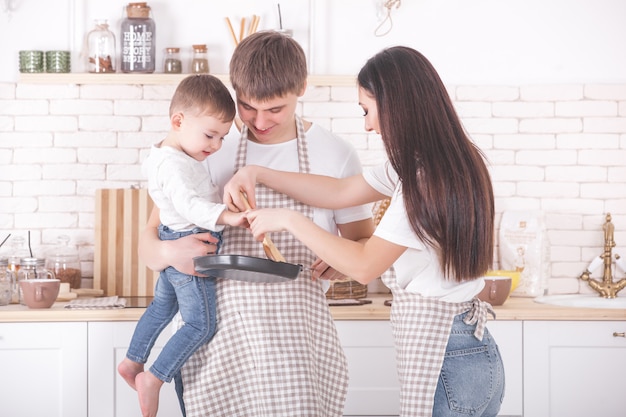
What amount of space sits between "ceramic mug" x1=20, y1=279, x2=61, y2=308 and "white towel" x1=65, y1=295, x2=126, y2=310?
9 centimetres

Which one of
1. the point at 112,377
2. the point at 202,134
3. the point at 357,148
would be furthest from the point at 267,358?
the point at 357,148

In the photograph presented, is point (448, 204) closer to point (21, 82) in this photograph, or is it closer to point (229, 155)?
point (229, 155)

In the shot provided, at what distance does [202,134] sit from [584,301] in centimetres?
246

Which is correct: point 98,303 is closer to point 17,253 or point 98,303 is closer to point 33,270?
point 33,270

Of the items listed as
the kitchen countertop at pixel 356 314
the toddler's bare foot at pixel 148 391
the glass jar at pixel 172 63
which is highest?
the glass jar at pixel 172 63

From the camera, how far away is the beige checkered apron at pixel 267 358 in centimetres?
217

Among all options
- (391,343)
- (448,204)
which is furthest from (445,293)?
(391,343)

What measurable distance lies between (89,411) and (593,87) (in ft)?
9.14

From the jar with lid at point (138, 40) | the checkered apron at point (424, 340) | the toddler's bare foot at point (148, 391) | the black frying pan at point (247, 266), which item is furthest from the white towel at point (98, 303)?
the checkered apron at point (424, 340)

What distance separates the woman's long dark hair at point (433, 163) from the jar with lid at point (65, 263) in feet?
7.79

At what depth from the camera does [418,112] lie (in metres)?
2.08

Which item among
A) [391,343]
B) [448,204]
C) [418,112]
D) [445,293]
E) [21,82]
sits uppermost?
[21,82]

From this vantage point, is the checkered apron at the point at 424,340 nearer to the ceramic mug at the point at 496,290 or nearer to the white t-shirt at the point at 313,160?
the white t-shirt at the point at 313,160

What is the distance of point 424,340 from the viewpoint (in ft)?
7.08
